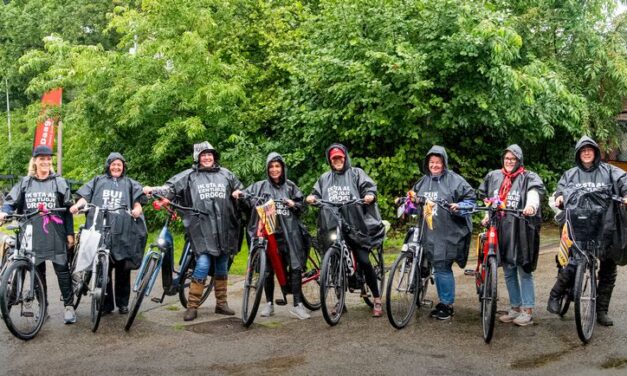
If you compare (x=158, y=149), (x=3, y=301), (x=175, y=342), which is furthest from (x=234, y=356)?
(x=158, y=149)

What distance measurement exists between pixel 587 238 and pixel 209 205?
3592 millimetres

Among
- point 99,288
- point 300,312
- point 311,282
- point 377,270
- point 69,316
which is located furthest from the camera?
point 311,282

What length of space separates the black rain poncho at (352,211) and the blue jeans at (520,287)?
4.34 feet

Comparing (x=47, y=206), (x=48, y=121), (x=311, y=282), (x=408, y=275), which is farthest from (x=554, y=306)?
(x=48, y=121)

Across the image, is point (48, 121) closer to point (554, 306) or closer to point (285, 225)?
point (285, 225)

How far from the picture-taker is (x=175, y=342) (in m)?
6.37

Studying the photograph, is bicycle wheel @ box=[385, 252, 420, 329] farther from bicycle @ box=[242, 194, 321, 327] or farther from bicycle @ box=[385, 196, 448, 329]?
bicycle @ box=[242, 194, 321, 327]

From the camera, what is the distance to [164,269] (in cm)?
715

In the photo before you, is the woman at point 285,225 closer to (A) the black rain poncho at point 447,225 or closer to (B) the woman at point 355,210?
(B) the woman at point 355,210

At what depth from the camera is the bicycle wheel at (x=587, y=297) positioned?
19.9 ft

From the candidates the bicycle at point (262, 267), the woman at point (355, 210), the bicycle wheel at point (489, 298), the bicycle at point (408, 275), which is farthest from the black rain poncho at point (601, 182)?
the bicycle at point (262, 267)

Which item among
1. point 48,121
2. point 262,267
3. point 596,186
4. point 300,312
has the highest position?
point 48,121

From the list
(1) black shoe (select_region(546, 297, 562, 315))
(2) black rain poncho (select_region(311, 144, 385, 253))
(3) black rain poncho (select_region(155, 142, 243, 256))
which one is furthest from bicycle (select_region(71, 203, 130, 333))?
(1) black shoe (select_region(546, 297, 562, 315))

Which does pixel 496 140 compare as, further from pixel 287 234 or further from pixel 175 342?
pixel 175 342
